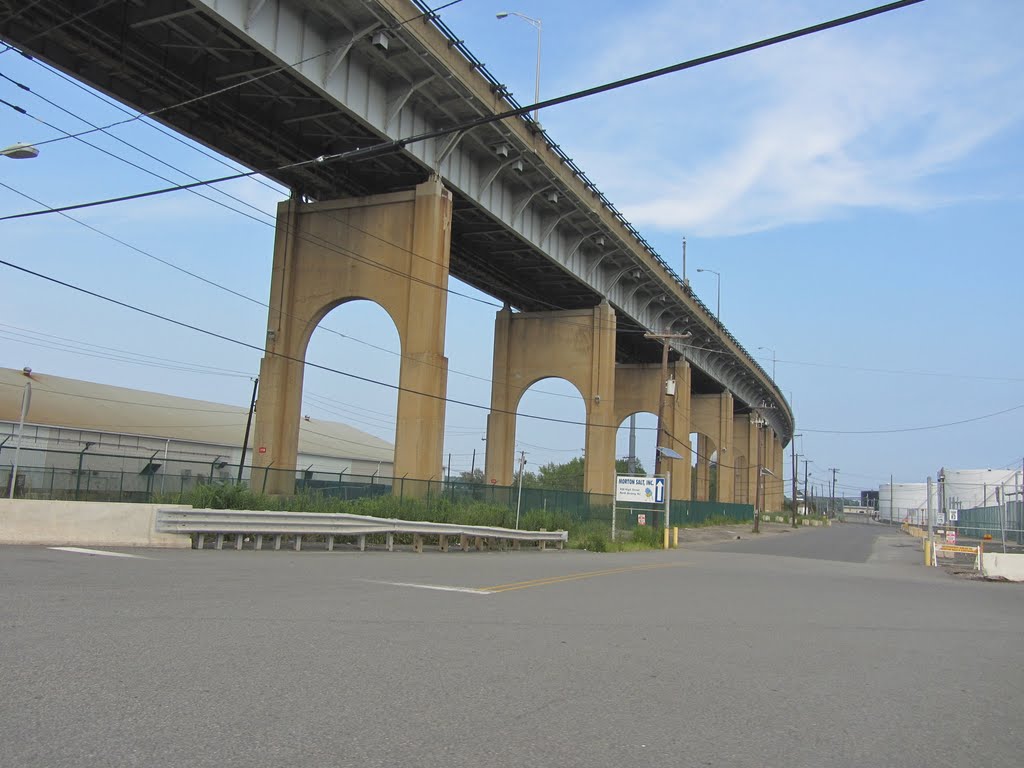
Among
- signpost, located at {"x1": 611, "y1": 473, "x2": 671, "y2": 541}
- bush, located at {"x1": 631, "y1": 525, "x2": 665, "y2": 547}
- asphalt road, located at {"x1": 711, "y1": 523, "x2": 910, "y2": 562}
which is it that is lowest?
asphalt road, located at {"x1": 711, "y1": 523, "x2": 910, "y2": 562}

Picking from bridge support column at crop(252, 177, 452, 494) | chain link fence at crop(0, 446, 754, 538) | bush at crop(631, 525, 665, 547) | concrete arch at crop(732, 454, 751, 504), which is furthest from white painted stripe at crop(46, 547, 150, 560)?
concrete arch at crop(732, 454, 751, 504)

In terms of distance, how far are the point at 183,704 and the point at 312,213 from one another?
31974 millimetres

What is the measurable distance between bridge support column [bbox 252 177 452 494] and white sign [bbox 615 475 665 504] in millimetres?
7772

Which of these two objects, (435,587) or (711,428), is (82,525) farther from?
(711,428)

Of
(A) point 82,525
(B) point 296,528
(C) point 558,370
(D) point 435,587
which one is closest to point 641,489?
(B) point 296,528

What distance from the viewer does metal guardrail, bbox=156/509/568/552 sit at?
1675 cm

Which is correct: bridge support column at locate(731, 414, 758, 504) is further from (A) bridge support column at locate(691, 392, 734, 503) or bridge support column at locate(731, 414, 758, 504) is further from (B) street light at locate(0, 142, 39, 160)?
(B) street light at locate(0, 142, 39, 160)

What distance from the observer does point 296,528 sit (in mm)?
18547

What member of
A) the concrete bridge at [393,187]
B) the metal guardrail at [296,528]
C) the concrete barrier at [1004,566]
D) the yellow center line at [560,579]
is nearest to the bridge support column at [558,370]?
the concrete bridge at [393,187]

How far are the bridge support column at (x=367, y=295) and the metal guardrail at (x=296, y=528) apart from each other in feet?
23.7

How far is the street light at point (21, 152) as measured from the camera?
16.6m

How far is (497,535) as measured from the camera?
2462cm

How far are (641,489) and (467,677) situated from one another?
2769 centimetres

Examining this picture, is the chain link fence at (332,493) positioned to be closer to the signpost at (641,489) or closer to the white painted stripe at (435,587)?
the signpost at (641,489)
